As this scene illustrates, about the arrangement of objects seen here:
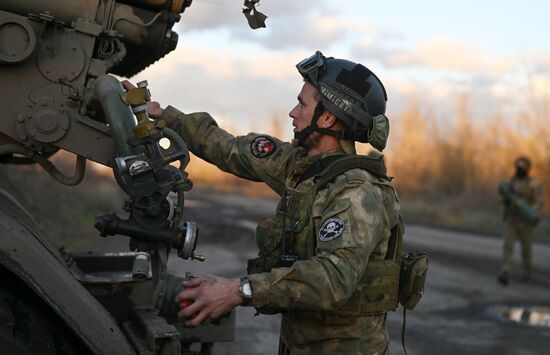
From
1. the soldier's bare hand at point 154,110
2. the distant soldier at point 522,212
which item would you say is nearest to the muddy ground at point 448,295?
the distant soldier at point 522,212

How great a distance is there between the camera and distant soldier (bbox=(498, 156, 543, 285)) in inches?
430

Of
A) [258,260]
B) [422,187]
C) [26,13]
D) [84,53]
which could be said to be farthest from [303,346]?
[422,187]

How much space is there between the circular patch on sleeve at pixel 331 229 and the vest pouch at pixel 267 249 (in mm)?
352

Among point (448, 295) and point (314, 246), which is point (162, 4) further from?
point (448, 295)

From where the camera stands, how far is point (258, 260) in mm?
3281

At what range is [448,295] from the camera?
946 centimetres

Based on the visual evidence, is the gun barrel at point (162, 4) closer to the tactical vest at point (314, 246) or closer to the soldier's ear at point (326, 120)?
the soldier's ear at point (326, 120)

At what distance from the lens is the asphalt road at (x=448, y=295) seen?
6926 millimetres

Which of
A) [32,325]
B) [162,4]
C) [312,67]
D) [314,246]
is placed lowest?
[32,325]

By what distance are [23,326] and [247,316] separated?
5.00m

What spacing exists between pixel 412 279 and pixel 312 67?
102 centimetres

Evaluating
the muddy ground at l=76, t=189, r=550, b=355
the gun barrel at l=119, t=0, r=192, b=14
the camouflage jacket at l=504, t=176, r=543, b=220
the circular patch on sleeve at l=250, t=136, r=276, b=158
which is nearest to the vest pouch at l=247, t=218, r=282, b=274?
the circular patch on sleeve at l=250, t=136, r=276, b=158

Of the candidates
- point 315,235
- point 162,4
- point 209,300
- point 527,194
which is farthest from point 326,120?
point 527,194

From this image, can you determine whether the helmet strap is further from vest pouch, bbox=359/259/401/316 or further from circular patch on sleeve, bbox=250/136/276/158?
vest pouch, bbox=359/259/401/316
